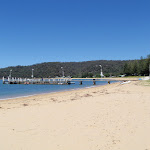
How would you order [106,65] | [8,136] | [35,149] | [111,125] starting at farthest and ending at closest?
[106,65]
[111,125]
[8,136]
[35,149]

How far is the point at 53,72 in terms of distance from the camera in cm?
14300

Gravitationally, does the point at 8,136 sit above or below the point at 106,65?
below

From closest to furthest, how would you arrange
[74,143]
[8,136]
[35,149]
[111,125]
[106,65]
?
[35,149]
[74,143]
[8,136]
[111,125]
[106,65]

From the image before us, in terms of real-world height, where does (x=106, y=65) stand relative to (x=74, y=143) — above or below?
above

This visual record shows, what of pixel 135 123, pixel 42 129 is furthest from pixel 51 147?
pixel 135 123

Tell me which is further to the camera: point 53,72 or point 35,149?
point 53,72

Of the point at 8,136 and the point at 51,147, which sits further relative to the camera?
the point at 8,136

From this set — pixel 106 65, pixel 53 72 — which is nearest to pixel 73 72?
pixel 53 72

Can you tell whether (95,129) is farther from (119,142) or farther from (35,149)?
(35,149)

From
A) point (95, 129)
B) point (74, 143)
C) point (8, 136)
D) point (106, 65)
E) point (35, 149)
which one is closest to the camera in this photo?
point (35, 149)

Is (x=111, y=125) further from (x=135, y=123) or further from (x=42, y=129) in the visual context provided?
(x=42, y=129)

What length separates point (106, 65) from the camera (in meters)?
140

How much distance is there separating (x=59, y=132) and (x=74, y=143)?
2.72ft

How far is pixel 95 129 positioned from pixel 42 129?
5.07ft
